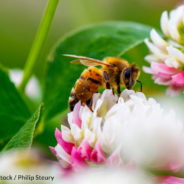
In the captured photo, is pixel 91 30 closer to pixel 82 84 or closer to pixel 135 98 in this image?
pixel 82 84

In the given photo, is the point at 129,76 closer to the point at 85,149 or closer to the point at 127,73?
the point at 127,73

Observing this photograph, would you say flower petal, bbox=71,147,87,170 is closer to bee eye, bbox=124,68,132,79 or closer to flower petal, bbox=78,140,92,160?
flower petal, bbox=78,140,92,160

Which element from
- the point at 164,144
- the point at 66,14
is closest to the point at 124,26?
the point at 164,144

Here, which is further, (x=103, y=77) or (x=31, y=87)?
(x=31, y=87)

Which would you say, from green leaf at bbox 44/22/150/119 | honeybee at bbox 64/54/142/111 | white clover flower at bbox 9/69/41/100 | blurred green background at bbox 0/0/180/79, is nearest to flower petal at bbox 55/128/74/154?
honeybee at bbox 64/54/142/111

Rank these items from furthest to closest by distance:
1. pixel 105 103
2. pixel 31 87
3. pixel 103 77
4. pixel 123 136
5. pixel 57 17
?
1. pixel 57 17
2. pixel 31 87
3. pixel 103 77
4. pixel 105 103
5. pixel 123 136

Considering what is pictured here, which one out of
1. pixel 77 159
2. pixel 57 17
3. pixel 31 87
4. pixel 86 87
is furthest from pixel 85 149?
pixel 57 17
